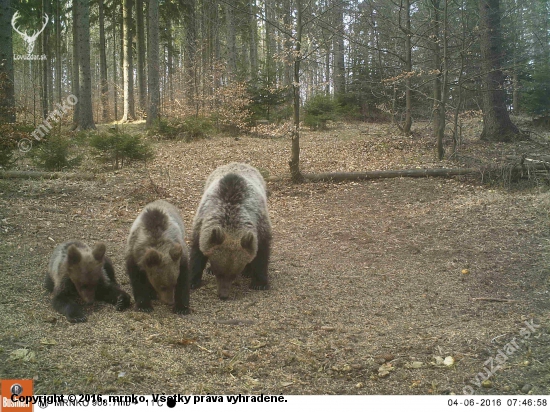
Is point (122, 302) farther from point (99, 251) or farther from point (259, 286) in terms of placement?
point (259, 286)

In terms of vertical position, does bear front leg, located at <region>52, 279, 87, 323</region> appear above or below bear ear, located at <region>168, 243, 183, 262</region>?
below

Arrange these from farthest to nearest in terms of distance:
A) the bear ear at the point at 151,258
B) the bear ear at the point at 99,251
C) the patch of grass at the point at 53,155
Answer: the patch of grass at the point at 53,155
the bear ear at the point at 99,251
the bear ear at the point at 151,258

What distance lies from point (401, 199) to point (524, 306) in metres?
5.98

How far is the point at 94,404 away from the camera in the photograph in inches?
152

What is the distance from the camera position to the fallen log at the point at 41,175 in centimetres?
1195

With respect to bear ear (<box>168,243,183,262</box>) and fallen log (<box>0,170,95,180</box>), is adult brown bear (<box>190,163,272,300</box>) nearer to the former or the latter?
bear ear (<box>168,243,183,262</box>)

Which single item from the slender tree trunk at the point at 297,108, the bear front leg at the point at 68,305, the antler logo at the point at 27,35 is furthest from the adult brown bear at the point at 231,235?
the antler logo at the point at 27,35

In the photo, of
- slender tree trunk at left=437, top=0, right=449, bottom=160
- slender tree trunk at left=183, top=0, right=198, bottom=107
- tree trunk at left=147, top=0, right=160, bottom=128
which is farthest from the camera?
slender tree trunk at left=183, top=0, right=198, bottom=107

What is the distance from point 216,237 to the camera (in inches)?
263

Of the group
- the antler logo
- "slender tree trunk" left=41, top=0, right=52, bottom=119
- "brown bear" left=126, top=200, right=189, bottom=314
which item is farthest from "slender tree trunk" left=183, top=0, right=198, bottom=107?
"brown bear" left=126, top=200, right=189, bottom=314

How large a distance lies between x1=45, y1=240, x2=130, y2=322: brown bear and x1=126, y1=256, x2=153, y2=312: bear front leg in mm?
181

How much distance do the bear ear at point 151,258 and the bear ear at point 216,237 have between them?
96 centimetres

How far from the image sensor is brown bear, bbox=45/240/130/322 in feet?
19.4

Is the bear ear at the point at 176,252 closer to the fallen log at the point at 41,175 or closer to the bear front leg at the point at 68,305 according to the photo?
the bear front leg at the point at 68,305
